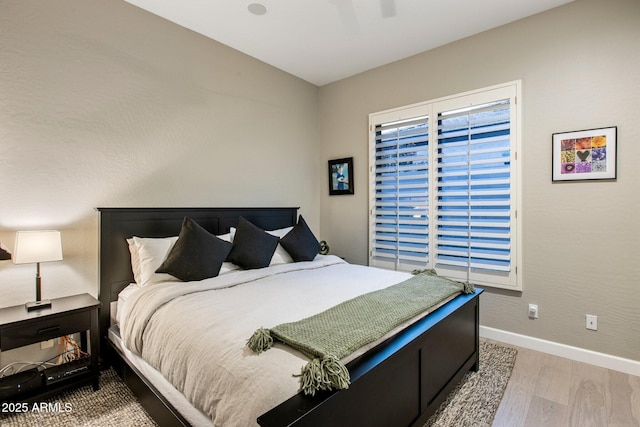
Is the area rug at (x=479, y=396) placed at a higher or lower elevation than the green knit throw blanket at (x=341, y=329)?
lower

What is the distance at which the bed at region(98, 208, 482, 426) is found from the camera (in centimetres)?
119

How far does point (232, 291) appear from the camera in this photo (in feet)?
7.21

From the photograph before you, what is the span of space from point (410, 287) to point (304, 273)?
3.01ft

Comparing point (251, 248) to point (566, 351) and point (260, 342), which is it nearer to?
point (260, 342)

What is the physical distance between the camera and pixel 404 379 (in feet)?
5.24

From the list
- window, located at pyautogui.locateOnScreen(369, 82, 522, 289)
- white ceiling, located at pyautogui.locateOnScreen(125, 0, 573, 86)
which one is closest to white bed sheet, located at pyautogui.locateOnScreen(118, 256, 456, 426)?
window, located at pyautogui.locateOnScreen(369, 82, 522, 289)

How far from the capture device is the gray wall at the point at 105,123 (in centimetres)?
221

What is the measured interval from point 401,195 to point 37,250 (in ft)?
10.7

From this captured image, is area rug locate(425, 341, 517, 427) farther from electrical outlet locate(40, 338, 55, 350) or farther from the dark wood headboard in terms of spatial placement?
electrical outlet locate(40, 338, 55, 350)

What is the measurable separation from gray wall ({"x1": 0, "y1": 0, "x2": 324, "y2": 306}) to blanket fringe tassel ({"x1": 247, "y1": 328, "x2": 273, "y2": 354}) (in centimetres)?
190

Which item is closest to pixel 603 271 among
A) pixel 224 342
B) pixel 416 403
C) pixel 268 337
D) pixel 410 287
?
pixel 410 287

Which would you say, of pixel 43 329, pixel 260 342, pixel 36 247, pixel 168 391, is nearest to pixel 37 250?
pixel 36 247

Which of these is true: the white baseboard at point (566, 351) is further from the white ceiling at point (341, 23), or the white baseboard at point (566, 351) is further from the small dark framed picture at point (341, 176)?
the white ceiling at point (341, 23)

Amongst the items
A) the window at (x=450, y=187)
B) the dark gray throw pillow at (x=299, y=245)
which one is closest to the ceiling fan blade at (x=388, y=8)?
the window at (x=450, y=187)
